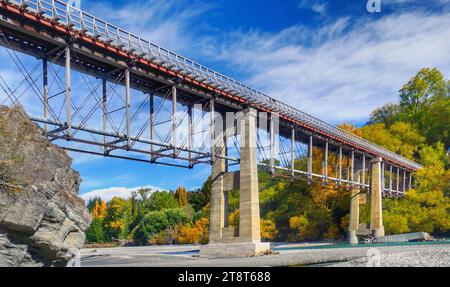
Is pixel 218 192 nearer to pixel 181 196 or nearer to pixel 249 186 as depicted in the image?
pixel 249 186

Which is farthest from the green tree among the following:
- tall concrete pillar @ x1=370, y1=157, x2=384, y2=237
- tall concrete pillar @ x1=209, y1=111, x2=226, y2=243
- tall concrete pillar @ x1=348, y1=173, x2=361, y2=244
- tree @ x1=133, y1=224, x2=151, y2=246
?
tall concrete pillar @ x1=209, y1=111, x2=226, y2=243

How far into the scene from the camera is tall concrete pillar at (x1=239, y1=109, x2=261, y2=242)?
38.6 m

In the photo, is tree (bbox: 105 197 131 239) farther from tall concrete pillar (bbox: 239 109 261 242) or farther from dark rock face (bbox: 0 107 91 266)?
dark rock face (bbox: 0 107 91 266)

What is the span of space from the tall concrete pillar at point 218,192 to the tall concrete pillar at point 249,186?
7.09 feet

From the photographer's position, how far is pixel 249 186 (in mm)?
39250

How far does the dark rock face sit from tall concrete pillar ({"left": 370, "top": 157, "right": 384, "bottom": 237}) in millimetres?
57016

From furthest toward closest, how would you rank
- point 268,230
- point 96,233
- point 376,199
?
point 96,233
point 268,230
point 376,199

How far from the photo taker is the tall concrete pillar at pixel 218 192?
41.2m

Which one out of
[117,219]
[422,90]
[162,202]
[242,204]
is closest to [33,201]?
[242,204]

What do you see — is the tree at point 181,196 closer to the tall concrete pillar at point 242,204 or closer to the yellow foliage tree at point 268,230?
the yellow foliage tree at point 268,230

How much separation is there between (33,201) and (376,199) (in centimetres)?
6084

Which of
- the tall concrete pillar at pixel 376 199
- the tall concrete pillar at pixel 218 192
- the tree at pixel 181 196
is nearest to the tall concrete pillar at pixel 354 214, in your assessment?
the tall concrete pillar at pixel 376 199
